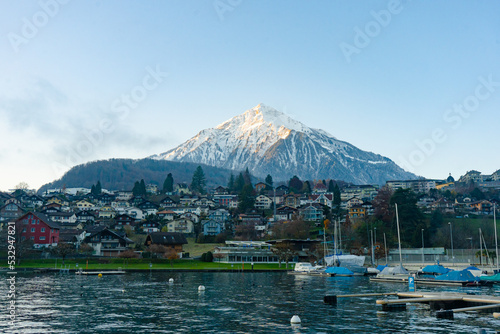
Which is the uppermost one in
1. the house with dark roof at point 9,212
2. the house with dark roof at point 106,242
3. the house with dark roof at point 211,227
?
the house with dark roof at point 9,212

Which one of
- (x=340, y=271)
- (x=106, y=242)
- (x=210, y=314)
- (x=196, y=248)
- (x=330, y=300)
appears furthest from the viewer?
(x=196, y=248)

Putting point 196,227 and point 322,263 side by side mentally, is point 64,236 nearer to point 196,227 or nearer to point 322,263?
point 196,227

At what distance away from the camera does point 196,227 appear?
170500 millimetres

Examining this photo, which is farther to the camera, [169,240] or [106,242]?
[169,240]

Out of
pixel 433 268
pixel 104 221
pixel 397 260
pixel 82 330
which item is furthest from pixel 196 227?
pixel 82 330

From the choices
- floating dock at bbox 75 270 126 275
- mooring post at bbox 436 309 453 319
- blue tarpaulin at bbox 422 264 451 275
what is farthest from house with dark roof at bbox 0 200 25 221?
mooring post at bbox 436 309 453 319

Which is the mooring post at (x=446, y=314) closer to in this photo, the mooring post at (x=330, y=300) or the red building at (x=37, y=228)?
the mooring post at (x=330, y=300)

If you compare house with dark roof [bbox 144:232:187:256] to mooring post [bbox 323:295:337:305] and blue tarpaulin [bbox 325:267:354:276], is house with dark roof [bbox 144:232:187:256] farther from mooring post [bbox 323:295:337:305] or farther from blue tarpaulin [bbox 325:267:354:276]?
mooring post [bbox 323:295:337:305]

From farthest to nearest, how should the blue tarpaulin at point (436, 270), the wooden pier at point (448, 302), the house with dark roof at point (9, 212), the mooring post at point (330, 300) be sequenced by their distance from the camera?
the house with dark roof at point (9, 212) < the blue tarpaulin at point (436, 270) < the mooring post at point (330, 300) < the wooden pier at point (448, 302)

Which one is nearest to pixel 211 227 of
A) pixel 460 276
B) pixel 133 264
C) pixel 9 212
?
pixel 133 264

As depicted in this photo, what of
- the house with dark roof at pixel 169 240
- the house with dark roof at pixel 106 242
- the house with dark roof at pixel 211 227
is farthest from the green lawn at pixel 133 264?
the house with dark roof at pixel 211 227

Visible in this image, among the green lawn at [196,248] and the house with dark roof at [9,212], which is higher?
the house with dark roof at [9,212]

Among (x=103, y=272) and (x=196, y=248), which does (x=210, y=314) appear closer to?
(x=103, y=272)

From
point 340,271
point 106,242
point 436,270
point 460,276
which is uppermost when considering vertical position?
point 106,242
